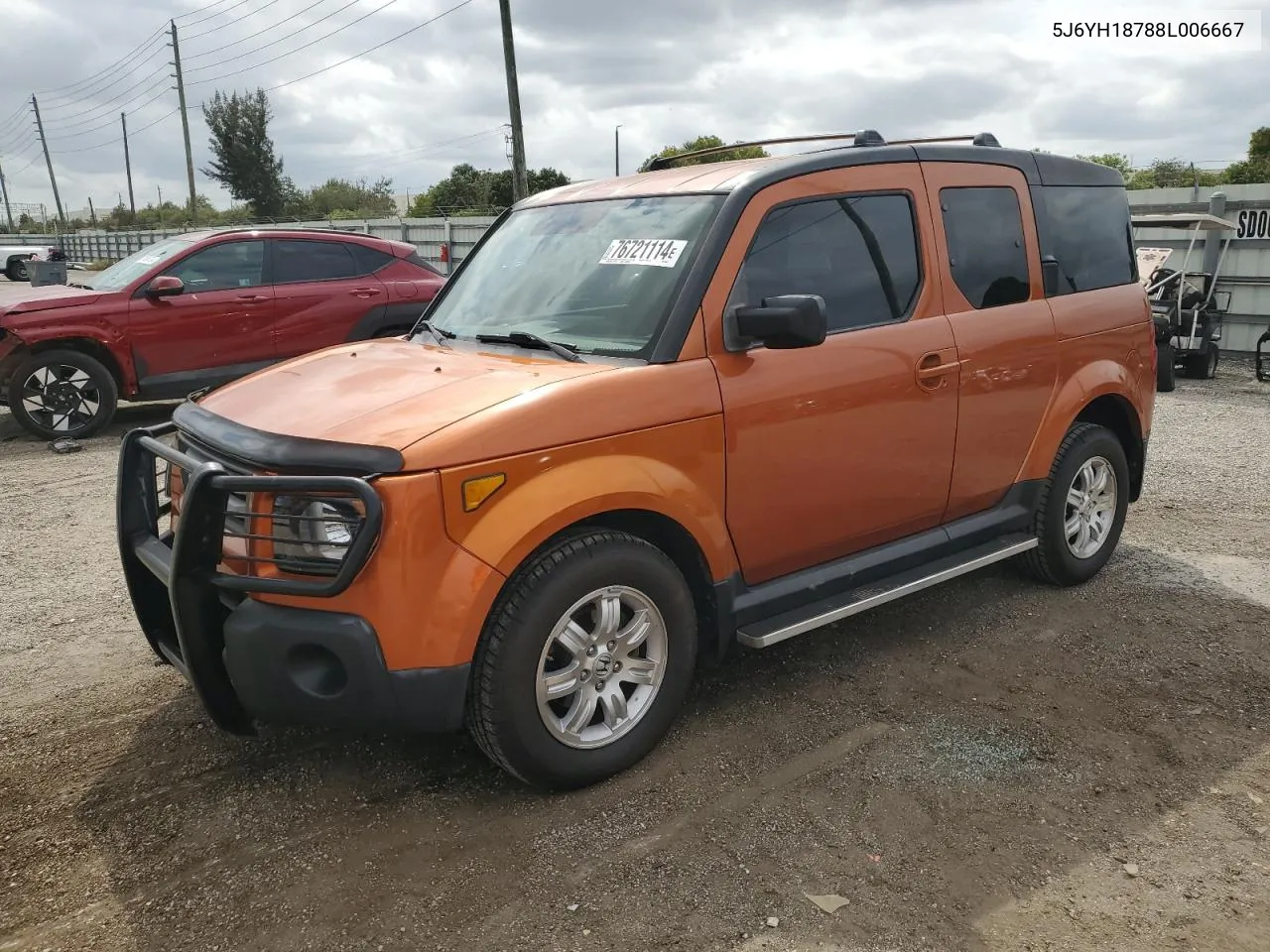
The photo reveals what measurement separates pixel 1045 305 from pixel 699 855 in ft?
9.73

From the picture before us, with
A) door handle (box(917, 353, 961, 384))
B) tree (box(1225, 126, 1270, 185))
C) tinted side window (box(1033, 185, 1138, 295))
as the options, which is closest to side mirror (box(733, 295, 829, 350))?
door handle (box(917, 353, 961, 384))

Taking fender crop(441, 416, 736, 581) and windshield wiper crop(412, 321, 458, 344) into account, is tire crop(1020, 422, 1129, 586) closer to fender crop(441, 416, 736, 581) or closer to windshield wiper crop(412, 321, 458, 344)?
fender crop(441, 416, 736, 581)

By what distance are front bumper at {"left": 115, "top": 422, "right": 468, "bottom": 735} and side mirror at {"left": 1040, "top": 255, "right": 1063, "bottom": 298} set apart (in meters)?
3.21

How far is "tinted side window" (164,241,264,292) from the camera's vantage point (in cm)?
908

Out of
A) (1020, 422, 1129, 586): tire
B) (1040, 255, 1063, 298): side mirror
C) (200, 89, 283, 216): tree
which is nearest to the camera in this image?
(1040, 255, 1063, 298): side mirror

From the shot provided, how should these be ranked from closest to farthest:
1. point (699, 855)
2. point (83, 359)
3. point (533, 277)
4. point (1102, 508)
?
point (699, 855) → point (533, 277) → point (1102, 508) → point (83, 359)

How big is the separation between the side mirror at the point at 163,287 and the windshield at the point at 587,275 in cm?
548

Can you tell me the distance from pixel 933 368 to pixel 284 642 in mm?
2606

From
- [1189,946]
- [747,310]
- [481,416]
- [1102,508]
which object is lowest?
[1189,946]

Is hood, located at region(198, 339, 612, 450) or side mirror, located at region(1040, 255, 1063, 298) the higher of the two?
side mirror, located at region(1040, 255, 1063, 298)

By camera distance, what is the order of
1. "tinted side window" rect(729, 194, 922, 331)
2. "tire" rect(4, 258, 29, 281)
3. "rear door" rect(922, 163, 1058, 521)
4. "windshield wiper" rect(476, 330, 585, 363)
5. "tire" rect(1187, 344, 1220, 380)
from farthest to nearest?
1. "tire" rect(4, 258, 29, 281)
2. "tire" rect(1187, 344, 1220, 380)
3. "rear door" rect(922, 163, 1058, 521)
4. "tinted side window" rect(729, 194, 922, 331)
5. "windshield wiper" rect(476, 330, 585, 363)

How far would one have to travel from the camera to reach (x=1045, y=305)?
14.7ft

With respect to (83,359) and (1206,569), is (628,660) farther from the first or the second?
(83,359)

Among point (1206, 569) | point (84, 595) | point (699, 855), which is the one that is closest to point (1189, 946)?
point (699, 855)
